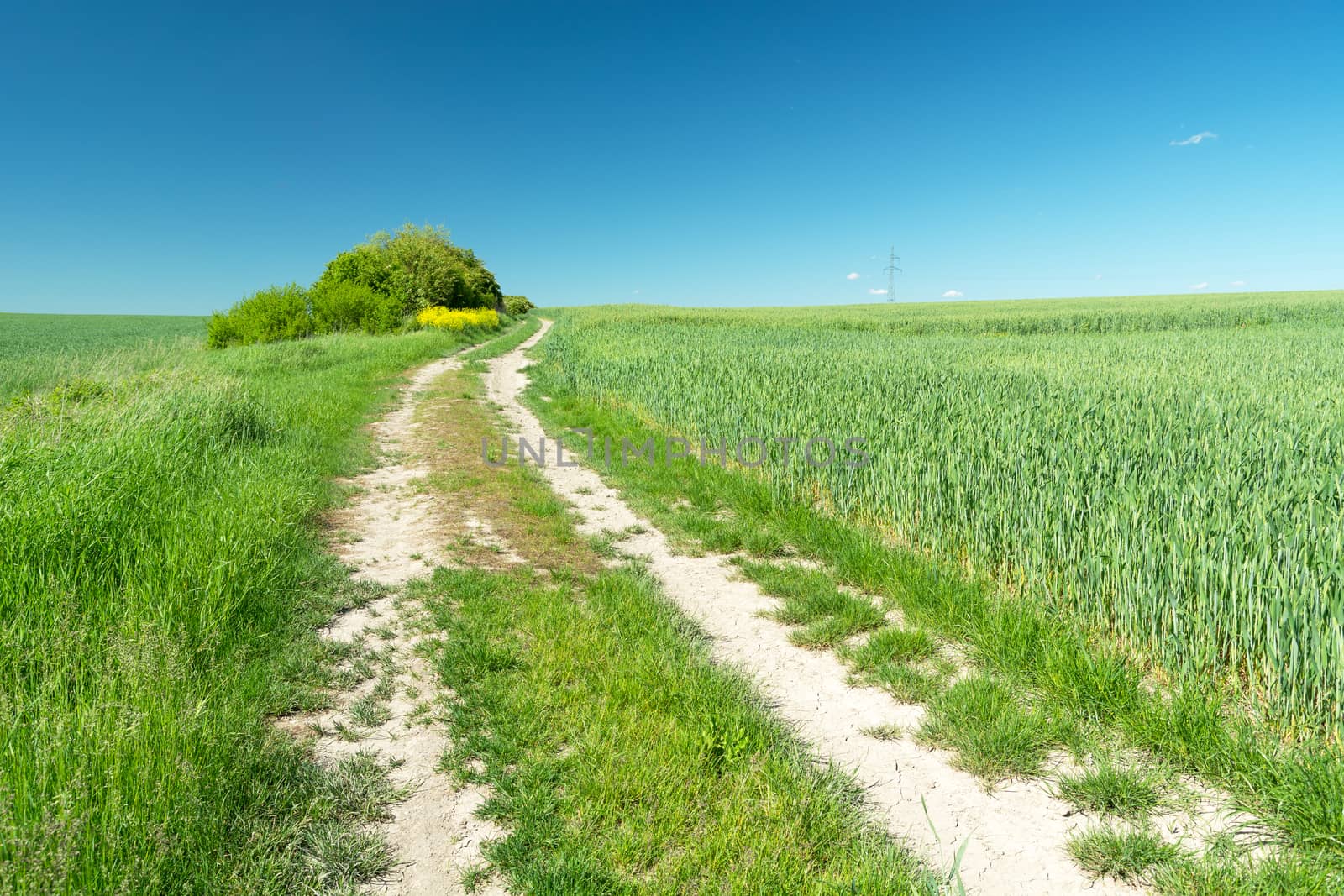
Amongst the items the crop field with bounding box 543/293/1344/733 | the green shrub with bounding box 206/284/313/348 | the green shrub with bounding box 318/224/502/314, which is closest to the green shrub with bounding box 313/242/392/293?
the green shrub with bounding box 318/224/502/314

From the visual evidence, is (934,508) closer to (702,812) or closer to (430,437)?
(702,812)

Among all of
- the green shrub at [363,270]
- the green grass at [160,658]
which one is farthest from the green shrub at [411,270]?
the green grass at [160,658]

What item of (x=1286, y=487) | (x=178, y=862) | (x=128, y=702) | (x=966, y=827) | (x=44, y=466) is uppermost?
(x=44, y=466)

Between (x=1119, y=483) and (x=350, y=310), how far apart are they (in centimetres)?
3466

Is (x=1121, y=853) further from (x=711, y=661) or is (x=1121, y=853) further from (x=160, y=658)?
(x=160, y=658)

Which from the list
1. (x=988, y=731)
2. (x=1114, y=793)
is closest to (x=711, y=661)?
(x=988, y=731)

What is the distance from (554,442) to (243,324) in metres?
23.7

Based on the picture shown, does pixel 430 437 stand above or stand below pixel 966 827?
above

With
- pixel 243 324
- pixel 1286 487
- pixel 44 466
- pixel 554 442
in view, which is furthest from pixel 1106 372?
pixel 243 324

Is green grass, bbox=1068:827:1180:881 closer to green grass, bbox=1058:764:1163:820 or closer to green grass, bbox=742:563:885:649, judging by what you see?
green grass, bbox=1058:764:1163:820

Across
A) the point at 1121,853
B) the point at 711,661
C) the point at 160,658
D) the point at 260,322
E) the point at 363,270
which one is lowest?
the point at 1121,853

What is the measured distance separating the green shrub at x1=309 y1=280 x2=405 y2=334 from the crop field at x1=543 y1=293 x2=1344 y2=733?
2489cm

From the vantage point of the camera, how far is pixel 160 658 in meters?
3.33

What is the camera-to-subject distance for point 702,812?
2.73 m
